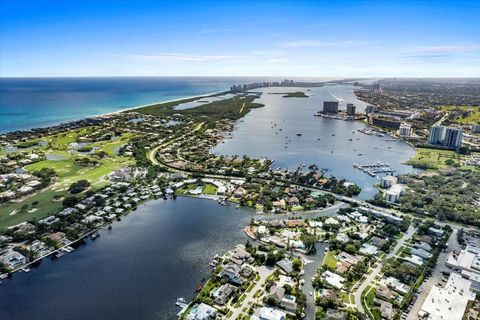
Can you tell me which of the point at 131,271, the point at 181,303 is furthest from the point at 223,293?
the point at 131,271

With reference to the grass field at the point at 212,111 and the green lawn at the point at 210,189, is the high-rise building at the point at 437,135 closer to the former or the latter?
the green lawn at the point at 210,189

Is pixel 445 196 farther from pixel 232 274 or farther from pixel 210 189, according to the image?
pixel 232 274

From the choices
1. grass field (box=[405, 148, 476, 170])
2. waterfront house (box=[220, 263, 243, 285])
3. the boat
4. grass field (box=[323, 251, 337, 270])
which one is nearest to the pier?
grass field (box=[405, 148, 476, 170])

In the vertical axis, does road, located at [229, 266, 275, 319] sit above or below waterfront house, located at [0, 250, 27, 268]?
below

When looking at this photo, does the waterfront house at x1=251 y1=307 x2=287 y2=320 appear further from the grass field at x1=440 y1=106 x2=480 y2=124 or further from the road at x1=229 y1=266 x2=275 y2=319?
the grass field at x1=440 y1=106 x2=480 y2=124

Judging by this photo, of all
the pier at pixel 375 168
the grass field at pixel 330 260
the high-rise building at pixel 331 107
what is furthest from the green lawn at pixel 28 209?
the high-rise building at pixel 331 107

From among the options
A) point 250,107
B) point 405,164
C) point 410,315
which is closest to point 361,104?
point 250,107

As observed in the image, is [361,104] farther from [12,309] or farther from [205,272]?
[12,309]
